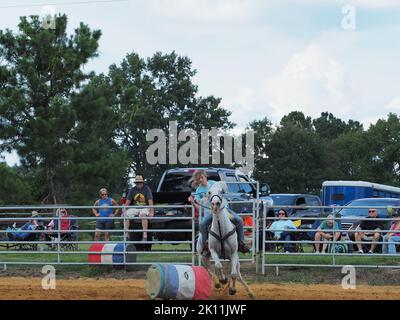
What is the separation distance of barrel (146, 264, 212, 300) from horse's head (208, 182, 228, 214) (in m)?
1.07

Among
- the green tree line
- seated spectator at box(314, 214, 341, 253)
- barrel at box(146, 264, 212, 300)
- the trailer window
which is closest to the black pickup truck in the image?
seated spectator at box(314, 214, 341, 253)

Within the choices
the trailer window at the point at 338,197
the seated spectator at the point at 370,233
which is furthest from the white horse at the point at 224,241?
the trailer window at the point at 338,197

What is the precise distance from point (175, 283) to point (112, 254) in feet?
18.3

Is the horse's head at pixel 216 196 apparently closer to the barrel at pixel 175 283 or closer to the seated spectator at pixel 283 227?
the barrel at pixel 175 283

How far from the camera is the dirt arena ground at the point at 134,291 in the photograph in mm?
13344

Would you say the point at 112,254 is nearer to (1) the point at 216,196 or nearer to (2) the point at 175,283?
(1) the point at 216,196

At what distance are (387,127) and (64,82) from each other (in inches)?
2384

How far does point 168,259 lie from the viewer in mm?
18516

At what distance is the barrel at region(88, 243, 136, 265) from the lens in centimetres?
1762

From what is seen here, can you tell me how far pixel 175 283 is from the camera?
12266 millimetres

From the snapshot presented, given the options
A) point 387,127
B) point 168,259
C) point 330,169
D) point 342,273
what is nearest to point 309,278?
point 342,273

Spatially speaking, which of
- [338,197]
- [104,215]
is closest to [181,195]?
[104,215]

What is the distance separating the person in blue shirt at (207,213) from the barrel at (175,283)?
1.48m
